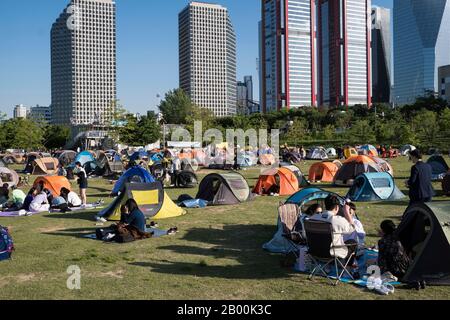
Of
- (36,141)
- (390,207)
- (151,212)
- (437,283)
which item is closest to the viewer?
(437,283)

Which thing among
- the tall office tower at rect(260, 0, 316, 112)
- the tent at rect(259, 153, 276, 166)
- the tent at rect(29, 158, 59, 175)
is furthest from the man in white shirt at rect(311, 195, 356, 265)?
the tall office tower at rect(260, 0, 316, 112)

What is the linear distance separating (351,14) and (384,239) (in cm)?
13434

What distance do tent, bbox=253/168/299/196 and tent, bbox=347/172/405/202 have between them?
292cm

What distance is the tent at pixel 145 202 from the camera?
12.8 meters

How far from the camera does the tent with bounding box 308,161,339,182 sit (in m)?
22.7

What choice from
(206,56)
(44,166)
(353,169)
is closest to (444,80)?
(206,56)

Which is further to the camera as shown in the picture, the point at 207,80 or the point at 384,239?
the point at 207,80

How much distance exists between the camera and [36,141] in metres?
58.2

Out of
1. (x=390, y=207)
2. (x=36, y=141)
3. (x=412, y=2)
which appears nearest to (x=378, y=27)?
(x=412, y=2)

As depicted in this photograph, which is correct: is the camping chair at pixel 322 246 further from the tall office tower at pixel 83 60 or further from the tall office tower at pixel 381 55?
the tall office tower at pixel 381 55

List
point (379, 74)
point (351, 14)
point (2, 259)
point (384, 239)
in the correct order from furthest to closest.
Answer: point (379, 74)
point (351, 14)
point (2, 259)
point (384, 239)

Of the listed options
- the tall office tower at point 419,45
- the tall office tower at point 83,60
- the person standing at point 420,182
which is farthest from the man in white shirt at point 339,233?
the tall office tower at point 83,60

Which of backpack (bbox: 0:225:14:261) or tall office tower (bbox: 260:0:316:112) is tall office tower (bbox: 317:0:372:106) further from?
backpack (bbox: 0:225:14:261)
